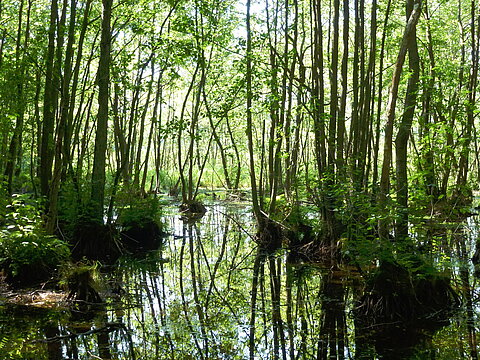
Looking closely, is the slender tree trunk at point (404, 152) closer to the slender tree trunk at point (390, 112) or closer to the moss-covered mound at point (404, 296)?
the slender tree trunk at point (390, 112)

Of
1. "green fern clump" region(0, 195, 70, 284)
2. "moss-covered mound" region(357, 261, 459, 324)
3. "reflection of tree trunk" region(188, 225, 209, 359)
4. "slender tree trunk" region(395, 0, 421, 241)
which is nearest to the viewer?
"reflection of tree trunk" region(188, 225, 209, 359)

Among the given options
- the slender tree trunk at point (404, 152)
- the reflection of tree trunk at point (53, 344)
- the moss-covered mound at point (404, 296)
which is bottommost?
the reflection of tree trunk at point (53, 344)

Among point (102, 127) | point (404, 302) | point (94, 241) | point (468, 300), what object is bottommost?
point (468, 300)

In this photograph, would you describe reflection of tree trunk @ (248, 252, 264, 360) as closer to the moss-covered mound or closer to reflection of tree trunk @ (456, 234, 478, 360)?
the moss-covered mound

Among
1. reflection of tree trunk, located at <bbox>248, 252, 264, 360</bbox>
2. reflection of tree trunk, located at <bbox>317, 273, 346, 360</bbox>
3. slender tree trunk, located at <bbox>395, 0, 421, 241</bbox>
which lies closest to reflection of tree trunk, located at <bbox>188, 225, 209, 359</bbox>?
reflection of tree trunk, located at <bbox>248, 252, 264, 360</bbox>

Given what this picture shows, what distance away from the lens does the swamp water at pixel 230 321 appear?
5.45 meters

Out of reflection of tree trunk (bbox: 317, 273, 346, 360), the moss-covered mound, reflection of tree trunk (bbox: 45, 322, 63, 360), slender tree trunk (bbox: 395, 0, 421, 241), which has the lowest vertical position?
reflection of tree trunk (bbox: 317, 273, 346, 360)

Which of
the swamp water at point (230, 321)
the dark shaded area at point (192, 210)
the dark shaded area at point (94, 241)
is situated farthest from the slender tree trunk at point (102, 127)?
the dark shaded area at point (192, 210)

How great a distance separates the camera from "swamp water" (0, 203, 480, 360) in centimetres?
545

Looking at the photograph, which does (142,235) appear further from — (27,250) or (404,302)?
(404,302)

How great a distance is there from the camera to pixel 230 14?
19312 mm

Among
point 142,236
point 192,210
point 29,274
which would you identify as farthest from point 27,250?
point 192,210

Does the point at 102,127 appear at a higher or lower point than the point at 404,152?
higher

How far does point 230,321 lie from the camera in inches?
263
